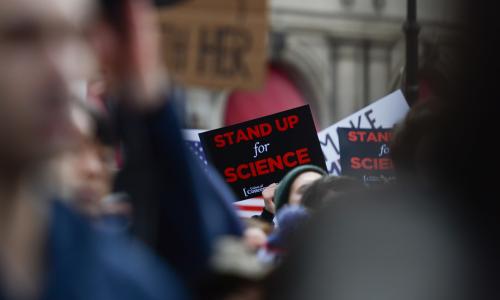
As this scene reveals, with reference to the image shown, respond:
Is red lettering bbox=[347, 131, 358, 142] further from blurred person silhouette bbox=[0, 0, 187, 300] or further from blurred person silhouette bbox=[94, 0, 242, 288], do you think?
blurred person silhouette bbox=[0, 0, 187, 300]

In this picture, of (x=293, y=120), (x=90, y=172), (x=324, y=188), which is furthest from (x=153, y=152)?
(x=293, y=120)

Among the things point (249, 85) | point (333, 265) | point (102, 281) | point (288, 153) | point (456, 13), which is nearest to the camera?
point (456, 13)

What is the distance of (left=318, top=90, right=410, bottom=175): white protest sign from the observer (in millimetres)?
4348

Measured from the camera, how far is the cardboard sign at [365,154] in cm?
403

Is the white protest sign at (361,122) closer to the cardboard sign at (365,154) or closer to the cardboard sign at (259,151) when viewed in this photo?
the cardboard sign at (365,154)

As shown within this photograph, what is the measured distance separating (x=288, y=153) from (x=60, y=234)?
9.82ft

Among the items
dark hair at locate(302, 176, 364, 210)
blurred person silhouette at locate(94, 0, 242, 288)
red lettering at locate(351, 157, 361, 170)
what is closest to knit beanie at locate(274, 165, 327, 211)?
dark hair at locate(302, 176, 364, 210)

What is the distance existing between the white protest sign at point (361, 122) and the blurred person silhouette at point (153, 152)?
318 centimetres

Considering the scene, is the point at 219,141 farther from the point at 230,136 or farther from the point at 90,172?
the point at 90,172

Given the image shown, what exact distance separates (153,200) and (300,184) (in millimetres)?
1900

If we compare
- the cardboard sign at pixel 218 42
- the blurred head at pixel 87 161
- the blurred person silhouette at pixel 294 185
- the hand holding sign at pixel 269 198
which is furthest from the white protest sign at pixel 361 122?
the blurred head at pixel 87 161

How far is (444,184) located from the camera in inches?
46.3

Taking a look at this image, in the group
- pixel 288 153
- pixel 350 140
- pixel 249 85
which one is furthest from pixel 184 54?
pixel 350 140

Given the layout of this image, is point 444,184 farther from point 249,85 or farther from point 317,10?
point 317,10
